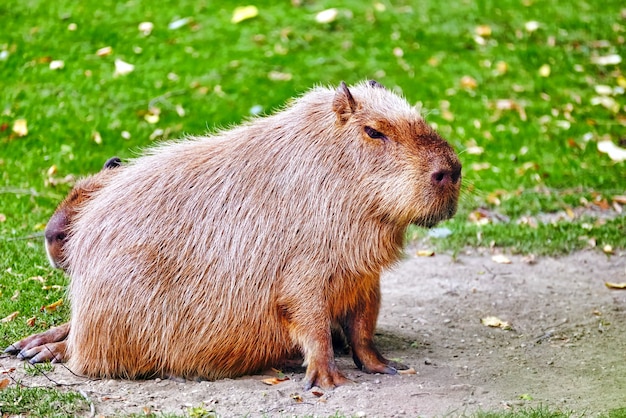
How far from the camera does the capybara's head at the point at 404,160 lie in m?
4.76

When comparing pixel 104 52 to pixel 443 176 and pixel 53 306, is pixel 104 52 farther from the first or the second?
pixel 443 176

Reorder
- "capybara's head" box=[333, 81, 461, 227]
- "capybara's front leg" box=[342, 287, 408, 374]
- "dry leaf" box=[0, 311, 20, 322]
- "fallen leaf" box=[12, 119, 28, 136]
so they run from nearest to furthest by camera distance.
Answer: "capybara's head" box=[333, 81, 461, 227] → "capybara's front leg" box=[342, 287, 408, 374] → "dry leaf" box=[0, 311, 20, 322] → "fallen leaf" box=[12, 119, 28, 136]

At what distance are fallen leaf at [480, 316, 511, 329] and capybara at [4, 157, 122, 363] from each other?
2.65 metres

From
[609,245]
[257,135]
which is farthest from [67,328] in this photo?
[609,245]

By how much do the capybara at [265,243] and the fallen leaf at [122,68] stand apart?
509 centimetres

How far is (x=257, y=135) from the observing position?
5.21 m

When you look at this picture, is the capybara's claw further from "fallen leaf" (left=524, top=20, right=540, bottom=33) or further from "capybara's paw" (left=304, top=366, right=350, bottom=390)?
"fallen leaf" (left=524, top=20, right=540, bottom=33)

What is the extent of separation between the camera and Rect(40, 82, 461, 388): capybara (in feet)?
16.0

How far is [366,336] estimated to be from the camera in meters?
5.22

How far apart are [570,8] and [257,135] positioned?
845 centimetres

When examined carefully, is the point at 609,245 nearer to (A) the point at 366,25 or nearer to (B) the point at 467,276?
(B) the point at 467,276

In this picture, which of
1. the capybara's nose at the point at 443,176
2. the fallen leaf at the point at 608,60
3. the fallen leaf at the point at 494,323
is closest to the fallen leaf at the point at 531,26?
the fallen leaf at the point at 608,60

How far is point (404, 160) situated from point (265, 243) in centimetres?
86

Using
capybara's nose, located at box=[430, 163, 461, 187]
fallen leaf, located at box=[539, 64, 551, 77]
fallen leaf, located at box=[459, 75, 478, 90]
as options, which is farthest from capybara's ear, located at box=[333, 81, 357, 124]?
fallen leaf, located at box=[539, 64, 551, 77]
